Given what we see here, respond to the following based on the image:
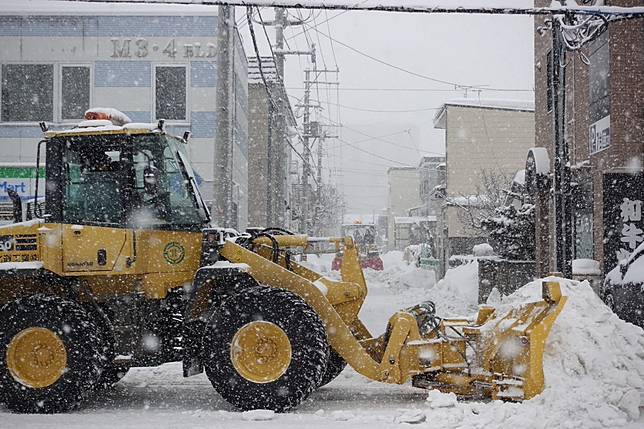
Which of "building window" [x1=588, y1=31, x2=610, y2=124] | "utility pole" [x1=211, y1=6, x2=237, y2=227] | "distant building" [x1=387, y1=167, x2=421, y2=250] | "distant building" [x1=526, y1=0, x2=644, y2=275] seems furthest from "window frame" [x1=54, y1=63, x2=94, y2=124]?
"distant building" [x1=387, y1=167, x2=421, y2=250]

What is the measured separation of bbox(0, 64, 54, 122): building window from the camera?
21.5 metres

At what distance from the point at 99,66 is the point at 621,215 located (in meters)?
13.9

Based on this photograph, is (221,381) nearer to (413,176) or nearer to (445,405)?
(445,405)

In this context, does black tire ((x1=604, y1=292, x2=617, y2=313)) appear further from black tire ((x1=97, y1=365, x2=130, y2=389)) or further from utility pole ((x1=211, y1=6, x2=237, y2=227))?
black tire ((x1=97, y1=365, x2=130, y2=389))

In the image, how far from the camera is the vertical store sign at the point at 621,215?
15.5 m

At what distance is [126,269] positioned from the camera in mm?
7902

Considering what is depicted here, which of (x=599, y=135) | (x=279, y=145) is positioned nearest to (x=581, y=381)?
(x=599, y=135)

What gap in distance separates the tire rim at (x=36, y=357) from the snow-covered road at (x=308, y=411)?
15.4 inches

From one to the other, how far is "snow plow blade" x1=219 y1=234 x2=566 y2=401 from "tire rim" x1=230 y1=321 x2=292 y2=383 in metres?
0.49

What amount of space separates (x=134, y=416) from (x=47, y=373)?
103 cm

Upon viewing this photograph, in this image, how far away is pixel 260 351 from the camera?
769 centimetres

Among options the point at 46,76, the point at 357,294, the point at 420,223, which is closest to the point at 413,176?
the point at 420,223

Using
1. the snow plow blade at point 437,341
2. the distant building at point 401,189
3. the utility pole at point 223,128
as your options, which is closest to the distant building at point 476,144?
the utility pole at point 223,128

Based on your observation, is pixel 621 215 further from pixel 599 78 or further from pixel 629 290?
pixel 629 290
